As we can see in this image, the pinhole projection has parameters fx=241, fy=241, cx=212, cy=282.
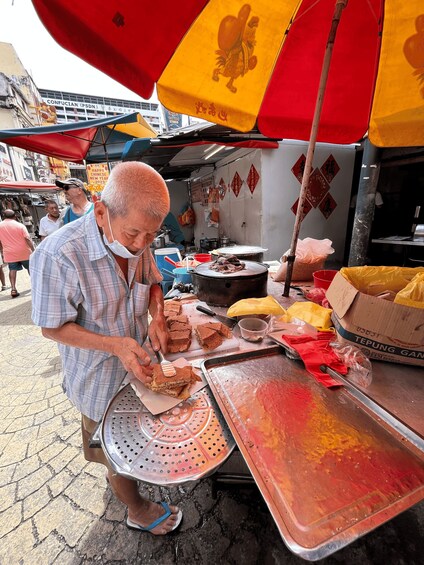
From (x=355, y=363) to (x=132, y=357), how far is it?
1219 millimetres

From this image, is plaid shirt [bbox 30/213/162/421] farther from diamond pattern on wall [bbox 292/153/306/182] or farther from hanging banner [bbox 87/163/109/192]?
hanging banner [bbox 87/163/109/192]

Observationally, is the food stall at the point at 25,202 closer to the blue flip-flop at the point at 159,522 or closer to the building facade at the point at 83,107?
the blue flip-flop at the point at 159,522

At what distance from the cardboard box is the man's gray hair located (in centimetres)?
120

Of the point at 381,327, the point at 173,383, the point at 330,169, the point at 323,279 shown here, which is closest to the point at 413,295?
the point at 381,327

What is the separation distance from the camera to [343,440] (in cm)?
98

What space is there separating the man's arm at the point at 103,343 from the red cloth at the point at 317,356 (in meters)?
0.86

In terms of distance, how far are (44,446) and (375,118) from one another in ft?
14.5

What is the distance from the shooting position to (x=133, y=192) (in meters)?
1.25

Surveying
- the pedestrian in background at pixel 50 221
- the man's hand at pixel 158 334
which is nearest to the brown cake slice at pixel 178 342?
the man's hand at pixel 158 334

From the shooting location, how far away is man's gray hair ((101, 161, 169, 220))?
1254mm

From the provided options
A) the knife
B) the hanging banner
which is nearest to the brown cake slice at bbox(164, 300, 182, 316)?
the knife

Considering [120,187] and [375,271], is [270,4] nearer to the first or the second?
[120,187]

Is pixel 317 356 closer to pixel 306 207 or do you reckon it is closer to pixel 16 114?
pixel 306 207

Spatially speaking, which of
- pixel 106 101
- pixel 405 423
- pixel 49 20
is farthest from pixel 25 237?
pixel 106 101
